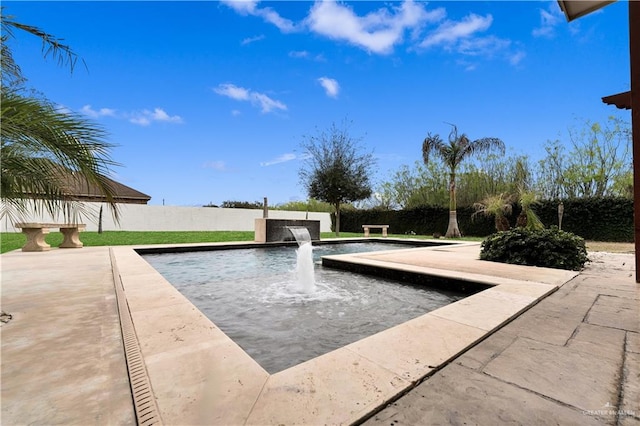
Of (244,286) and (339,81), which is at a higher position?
(339,81)

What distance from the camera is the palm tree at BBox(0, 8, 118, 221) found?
2223 millimetres

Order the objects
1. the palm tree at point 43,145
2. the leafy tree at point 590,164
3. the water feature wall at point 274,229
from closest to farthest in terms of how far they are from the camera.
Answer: the palm tree at point 43,145, the water feature wall at point 274,229, the leafy tree at point 590,164

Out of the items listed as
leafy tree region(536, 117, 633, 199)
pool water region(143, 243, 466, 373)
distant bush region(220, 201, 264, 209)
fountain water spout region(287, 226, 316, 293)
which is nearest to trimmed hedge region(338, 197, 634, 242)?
leafy tree region(536, 117, 633, 199)

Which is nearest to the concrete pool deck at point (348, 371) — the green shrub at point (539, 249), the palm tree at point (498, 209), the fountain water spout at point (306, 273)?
the fountain water spout at point (306, 273)

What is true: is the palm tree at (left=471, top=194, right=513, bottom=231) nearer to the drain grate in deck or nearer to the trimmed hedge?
the trimmed hedge

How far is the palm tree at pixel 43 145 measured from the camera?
2223mm

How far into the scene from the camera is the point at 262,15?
9.55m

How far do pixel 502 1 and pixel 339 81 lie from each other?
331 inches

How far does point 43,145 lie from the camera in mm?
2367

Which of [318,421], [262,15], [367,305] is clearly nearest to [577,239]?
[367,305]

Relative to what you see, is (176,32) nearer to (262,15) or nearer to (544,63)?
(262,15)

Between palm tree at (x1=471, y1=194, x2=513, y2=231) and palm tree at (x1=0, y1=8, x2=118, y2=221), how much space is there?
489 inches

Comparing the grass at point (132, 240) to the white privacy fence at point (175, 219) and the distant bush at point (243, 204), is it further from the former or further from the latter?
the distant bush at point (243, 204)

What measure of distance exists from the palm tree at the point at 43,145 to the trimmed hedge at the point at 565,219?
15825mm
